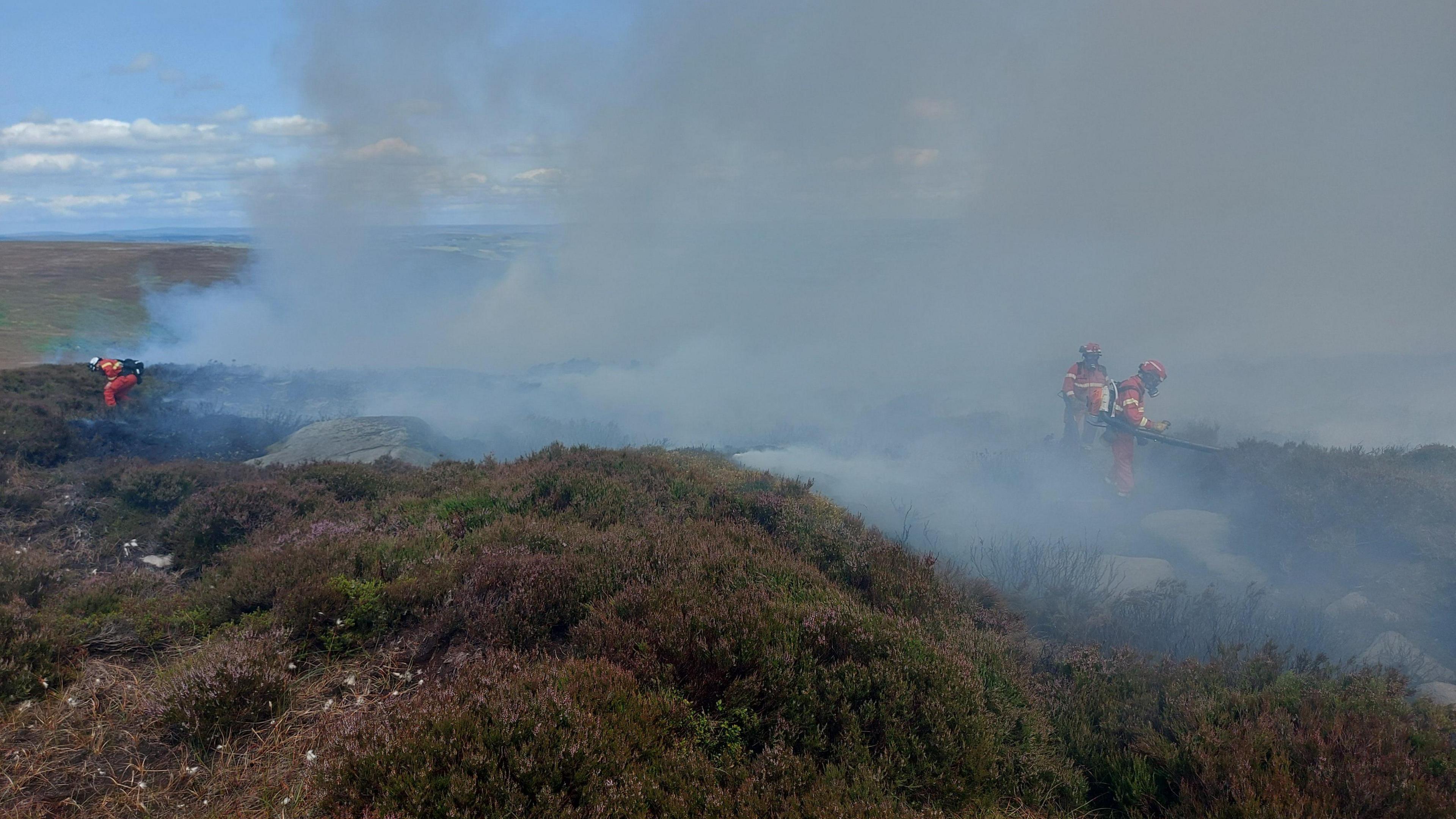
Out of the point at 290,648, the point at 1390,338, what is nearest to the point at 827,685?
the point at 290,648

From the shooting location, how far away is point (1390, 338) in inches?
1320

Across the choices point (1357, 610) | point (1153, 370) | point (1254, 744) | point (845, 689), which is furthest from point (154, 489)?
point (1153, 370)

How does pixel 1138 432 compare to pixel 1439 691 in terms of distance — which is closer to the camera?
pixel 1439 691

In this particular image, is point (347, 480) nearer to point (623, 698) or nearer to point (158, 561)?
point (158, 561)

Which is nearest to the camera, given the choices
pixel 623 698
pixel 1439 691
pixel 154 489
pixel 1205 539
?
pixel 623 698

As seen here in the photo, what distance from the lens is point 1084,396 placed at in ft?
52.6

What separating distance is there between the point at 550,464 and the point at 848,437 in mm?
14716

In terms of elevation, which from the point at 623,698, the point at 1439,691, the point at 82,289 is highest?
the point at 82,289

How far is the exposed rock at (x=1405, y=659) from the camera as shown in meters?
7.56

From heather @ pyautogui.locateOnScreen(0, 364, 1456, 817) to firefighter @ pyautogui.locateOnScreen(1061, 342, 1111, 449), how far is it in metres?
11.0

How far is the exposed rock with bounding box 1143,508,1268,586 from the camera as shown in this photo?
11438mm

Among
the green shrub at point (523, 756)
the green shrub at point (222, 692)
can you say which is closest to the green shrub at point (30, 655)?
the green shrub at point (222, 692)

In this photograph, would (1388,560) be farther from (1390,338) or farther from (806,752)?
(1390,338)

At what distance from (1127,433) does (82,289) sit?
51147mm
